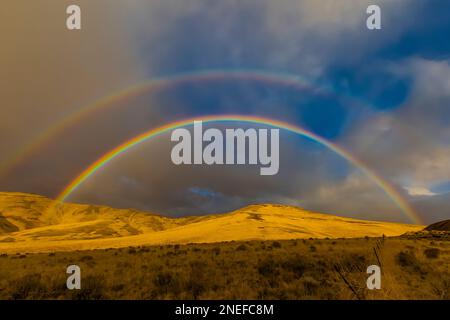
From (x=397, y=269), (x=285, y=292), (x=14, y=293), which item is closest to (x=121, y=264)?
(x=14, y=293)

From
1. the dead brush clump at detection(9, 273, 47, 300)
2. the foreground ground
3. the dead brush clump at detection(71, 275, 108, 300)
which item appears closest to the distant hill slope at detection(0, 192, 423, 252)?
the foreground ground

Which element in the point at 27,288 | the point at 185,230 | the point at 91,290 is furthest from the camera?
the point at 185,230

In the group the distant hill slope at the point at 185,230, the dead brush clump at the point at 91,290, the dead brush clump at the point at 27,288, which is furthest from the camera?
the distant hill slope at the point at 185,230

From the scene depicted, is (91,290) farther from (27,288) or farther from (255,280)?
(255,280)

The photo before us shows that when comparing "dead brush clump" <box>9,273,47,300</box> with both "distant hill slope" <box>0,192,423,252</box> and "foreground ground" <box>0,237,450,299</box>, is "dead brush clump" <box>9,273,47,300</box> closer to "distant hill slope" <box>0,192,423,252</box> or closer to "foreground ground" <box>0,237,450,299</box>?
"foreground ground" <box>0,237,450,299</box>

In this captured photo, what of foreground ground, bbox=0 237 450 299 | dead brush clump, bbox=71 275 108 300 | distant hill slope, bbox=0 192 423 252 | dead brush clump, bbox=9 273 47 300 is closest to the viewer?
foreground ground, bbox=0 237 450 299

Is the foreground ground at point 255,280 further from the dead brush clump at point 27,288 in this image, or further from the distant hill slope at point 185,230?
the distant hill slope at point 185,230

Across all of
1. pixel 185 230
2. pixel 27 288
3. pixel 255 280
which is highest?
pixel 185 230

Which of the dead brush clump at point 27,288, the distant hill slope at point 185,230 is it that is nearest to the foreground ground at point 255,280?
the dead brush clump at point 27,288

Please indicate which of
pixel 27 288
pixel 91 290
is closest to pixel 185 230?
pixel 27 288
